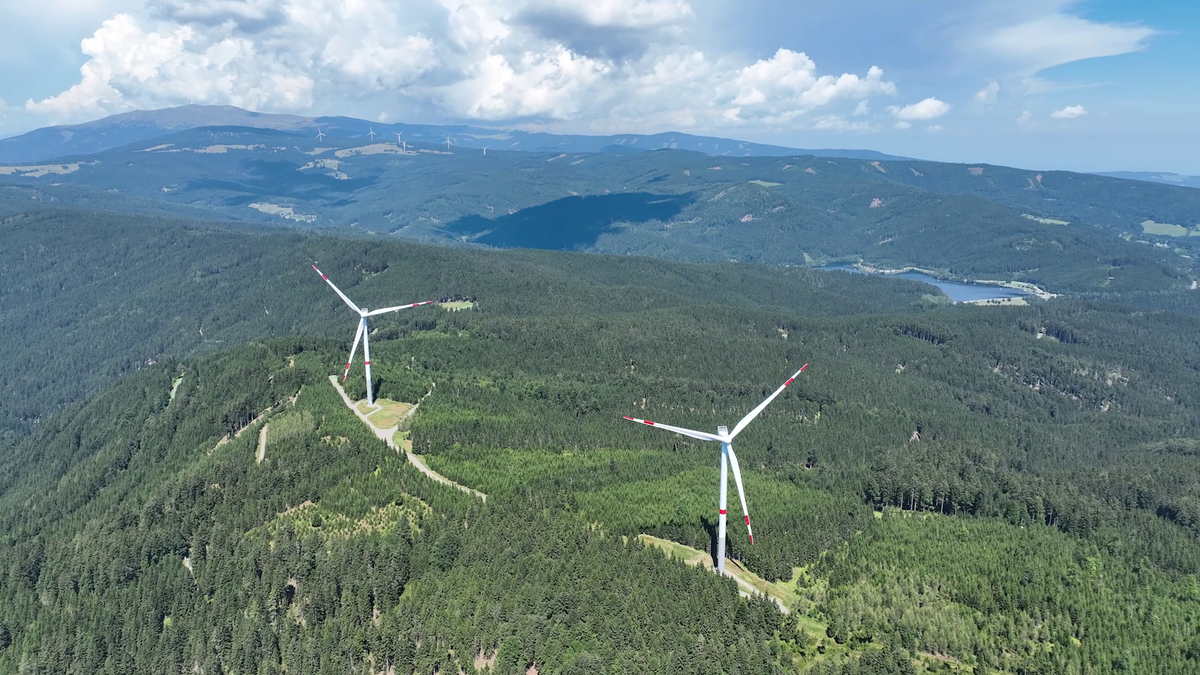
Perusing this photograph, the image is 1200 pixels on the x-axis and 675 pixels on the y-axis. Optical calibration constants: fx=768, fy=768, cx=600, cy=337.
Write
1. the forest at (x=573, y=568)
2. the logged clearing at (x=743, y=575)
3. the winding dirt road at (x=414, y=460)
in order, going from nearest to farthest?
the forest at (x=573, y=568) < the logged clearing at (x=743, y=575) < the winding dirt road at (x=414, y=460)

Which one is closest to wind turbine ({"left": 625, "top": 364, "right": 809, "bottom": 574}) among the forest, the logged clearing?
the logged clearing

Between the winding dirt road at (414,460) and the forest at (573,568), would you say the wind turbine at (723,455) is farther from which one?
the winding dirt road at (414,460)

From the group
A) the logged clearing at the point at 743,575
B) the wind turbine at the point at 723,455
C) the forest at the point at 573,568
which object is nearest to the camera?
the forest at the point at 573,568

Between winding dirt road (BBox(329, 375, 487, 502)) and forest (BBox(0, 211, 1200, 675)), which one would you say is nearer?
forest (BBox(0, 211, 1200, 675))

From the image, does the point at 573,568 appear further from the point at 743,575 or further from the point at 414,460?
the point at 414,460

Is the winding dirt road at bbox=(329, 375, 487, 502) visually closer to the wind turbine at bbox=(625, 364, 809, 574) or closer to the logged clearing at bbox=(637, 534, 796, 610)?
the logged clearing at bbox=(637, 534, 796, 610)

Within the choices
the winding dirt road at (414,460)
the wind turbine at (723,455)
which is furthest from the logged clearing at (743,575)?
the winding dirt road at (414,460)

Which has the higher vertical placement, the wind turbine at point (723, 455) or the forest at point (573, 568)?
the wind turbine at point (723, 455)

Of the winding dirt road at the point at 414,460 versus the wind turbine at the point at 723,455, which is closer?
the wind turbine at the point at 723,455

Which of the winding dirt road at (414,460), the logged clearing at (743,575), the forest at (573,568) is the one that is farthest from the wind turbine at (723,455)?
the winding dirt road at (414,460)

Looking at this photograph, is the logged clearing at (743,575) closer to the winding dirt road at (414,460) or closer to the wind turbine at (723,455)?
the wind turbine at (723,455)

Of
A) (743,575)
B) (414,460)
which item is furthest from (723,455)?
(414,460)
